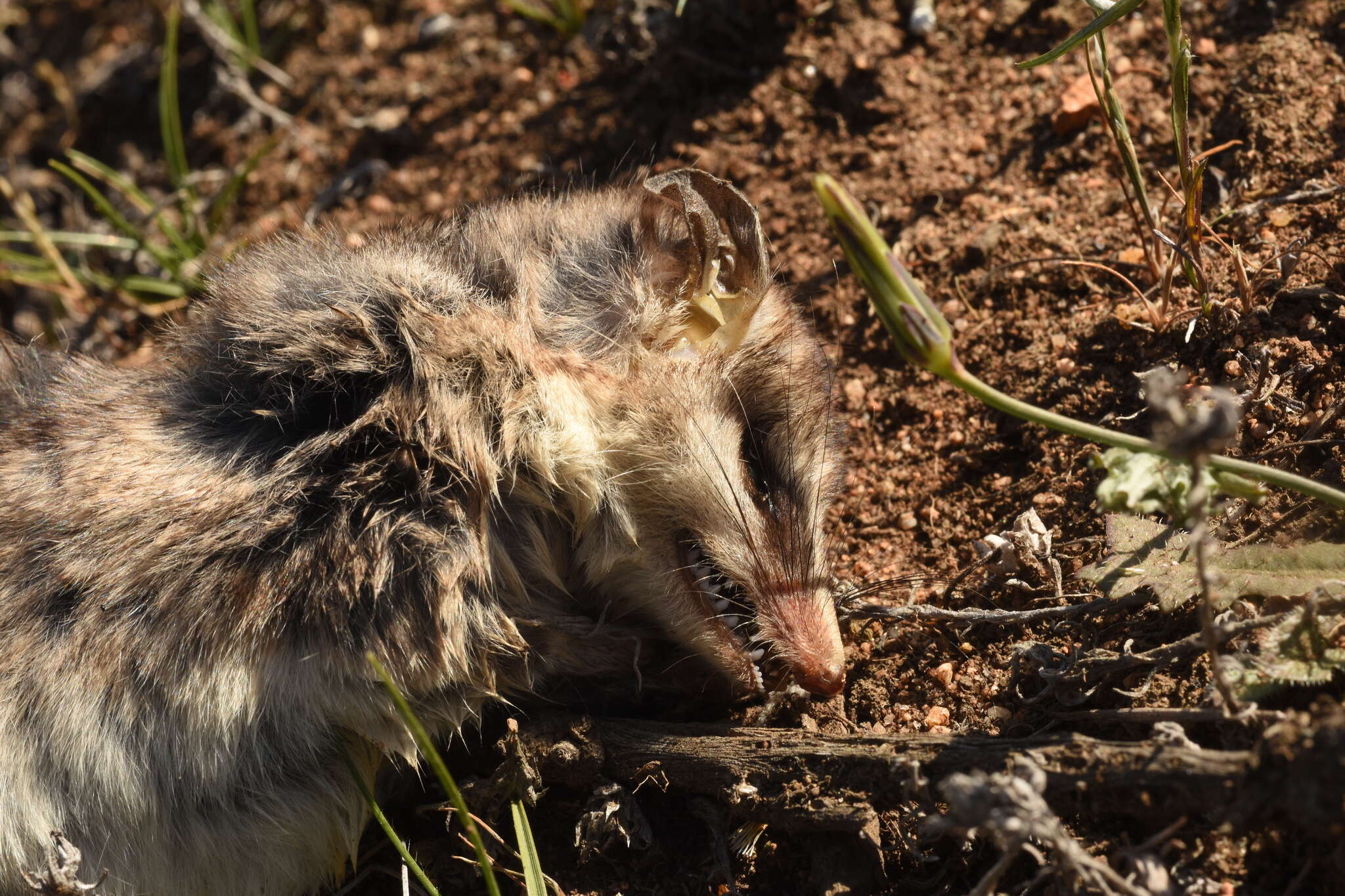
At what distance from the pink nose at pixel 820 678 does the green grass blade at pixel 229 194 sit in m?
3.15

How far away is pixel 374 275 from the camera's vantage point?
309 cm

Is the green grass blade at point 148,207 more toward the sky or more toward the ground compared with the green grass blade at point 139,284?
more toward the sky

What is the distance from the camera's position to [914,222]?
13.2 ft

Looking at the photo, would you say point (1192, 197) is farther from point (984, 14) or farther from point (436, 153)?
point (436, 153)

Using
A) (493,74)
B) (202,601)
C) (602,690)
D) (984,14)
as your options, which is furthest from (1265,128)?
(202,601)

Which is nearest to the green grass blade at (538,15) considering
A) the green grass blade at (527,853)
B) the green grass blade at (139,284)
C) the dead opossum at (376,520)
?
the dead opossum at (376,520)

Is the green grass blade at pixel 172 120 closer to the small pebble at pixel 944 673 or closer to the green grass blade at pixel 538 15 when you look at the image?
the green grass blade at pixel 538 15

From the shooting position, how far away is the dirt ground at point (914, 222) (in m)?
2.72

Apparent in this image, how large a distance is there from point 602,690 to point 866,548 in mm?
960

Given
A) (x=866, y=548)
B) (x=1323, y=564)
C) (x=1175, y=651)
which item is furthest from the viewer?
(x=866, y=548)

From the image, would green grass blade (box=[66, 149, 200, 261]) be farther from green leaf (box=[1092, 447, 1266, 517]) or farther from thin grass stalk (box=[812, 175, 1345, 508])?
green leaf (box=[1092, 447, 1266, 517])

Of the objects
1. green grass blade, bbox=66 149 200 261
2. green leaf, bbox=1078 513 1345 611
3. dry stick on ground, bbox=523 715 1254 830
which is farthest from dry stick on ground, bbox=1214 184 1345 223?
green grass blade, bbox=66 149 200 261

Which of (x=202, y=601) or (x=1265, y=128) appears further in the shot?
(x=1265, y=128)

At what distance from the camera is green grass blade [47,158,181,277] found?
413 centimetres
